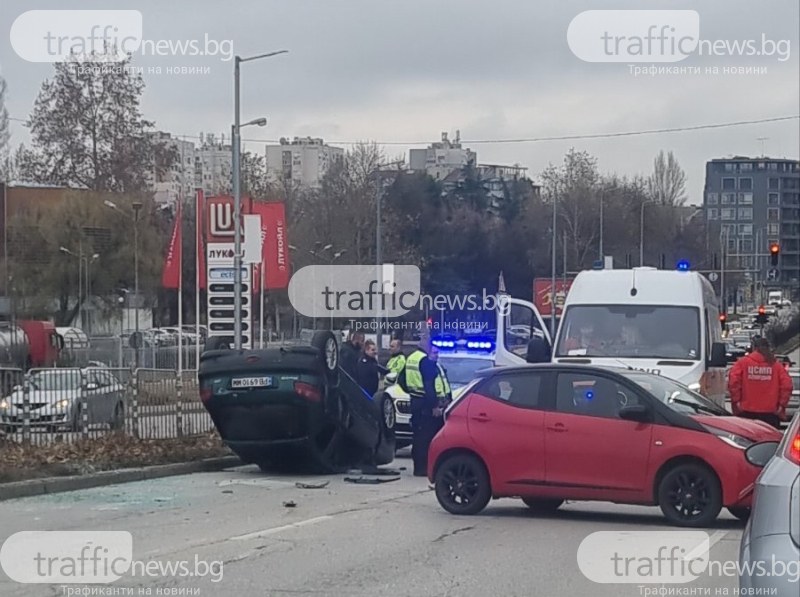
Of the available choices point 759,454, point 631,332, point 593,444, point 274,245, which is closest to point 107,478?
point 593,444

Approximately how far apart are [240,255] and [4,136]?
34406 millimetres

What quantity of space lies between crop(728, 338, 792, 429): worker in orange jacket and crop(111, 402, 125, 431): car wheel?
27.9 feet

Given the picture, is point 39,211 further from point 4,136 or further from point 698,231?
point 698,231

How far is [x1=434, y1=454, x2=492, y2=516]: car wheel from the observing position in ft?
42.5

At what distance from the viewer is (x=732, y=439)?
39.1 feet

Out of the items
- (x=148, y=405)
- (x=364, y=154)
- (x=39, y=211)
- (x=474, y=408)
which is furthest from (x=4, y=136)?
(x=474, y=408)


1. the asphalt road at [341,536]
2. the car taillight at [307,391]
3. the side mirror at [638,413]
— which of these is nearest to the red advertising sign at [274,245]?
the car taillight at [307,391]

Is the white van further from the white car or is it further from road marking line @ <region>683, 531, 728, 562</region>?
road marking line @ <region>683, 531, 728, 562</region>

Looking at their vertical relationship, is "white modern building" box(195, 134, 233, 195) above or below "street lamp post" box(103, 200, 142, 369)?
above

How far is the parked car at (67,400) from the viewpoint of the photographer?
16.7m

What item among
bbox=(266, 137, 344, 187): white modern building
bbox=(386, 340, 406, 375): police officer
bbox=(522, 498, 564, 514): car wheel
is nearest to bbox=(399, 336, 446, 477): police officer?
bbox=(386, 340, 406, 375): police officer

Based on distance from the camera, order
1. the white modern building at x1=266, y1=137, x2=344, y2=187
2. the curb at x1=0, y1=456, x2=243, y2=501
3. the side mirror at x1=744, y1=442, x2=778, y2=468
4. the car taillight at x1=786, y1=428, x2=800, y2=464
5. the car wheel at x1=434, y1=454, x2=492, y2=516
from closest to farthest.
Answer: the car taillight at x1=786, y1=428, x2=800, y2=464
the side mirror at x1=744, y1=442, x2=778, y2=468
the car wheel at x1=434, y1=454, x2=492, y2=516
the curb at x1=0, y1=456, x2=243, y2=501
the white modern building at x1=266, y1=137, x2=344, y2=187

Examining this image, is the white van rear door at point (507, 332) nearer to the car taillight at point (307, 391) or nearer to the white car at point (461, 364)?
the white car at point (461, 364)

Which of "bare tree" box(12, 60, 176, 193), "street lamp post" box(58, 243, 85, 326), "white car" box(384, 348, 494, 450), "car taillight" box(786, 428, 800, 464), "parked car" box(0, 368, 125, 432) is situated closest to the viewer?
"car taillight" box(786, 428, 800, 464)
